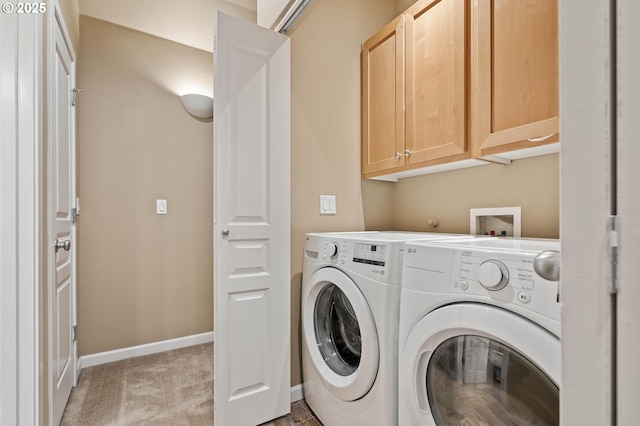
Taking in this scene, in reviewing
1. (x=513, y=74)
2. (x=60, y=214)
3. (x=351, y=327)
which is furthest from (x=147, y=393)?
(x=513, y=74)

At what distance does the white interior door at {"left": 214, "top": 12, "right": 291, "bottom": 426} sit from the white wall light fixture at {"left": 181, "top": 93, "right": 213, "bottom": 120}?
47.6 inches

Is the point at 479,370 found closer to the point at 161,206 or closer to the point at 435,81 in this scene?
the point at 435,81

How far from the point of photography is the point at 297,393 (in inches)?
68.5

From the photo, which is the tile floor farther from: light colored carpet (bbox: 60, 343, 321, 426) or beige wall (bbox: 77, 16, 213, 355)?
beige wall (bbox: 77, 16, 213, 355)

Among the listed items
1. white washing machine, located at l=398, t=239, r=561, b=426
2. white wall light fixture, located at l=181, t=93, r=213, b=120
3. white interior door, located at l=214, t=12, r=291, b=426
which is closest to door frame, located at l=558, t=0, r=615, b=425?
white washing machine, located at l=398, t=239, r=561, b=426

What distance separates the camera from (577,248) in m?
0.37

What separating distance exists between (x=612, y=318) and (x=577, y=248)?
0.08 meters

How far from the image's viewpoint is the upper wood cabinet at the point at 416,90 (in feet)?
4.66

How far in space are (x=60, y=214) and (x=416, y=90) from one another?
75.8 inches

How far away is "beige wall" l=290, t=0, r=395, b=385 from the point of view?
1752mm

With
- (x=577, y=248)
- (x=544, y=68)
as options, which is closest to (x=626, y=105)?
(x=577, y=248)

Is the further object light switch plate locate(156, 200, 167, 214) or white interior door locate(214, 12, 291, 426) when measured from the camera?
light switch plate locate(156, 200, 167, 214)

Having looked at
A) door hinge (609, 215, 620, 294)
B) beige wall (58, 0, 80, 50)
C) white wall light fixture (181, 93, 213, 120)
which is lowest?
door hinge (609, 215, 620, 294)
